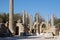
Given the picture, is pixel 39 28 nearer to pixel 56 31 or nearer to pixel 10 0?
pixel 56 31

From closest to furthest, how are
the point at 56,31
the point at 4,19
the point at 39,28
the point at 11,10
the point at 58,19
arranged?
the point at 11,10
the point at 56,31
the point at 39,28
the point at 4,19
the point at 58,19

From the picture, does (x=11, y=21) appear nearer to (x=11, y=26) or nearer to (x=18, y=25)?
(x=11, y=26)

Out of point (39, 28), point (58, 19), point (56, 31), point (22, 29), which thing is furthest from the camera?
point (58, 19)

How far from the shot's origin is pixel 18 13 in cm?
7112

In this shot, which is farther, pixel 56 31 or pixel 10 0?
pixel 56 31

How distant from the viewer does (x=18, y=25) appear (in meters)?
27.9

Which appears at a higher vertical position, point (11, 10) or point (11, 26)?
point (11, 10)

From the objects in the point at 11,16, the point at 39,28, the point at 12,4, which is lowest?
the point at 39,28

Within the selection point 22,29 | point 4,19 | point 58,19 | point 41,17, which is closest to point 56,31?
point 22,29

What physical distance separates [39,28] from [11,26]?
75.9 ft

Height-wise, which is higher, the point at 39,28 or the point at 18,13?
the point at 18,13

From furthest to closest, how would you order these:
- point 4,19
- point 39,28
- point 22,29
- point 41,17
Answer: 1. point 41,17
2. point 4,19
3. point 39,28
4. point 22,29

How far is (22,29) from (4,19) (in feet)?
88.1

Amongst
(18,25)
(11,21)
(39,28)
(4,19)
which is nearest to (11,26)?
(11,21)
